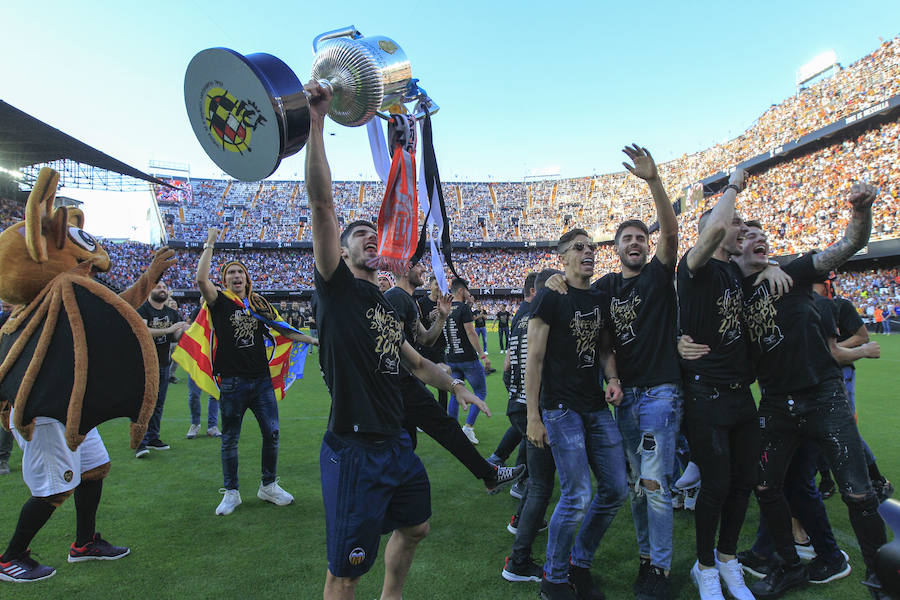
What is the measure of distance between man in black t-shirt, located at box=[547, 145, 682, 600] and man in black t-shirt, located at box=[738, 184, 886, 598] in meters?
0.62

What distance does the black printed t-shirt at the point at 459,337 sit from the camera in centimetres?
720

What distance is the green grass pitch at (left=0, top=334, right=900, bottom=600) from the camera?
125 inches

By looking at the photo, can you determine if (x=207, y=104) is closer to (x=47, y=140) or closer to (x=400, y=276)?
(x=400, y=276)

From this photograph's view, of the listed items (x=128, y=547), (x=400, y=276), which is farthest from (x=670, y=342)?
(x=128, y=547)

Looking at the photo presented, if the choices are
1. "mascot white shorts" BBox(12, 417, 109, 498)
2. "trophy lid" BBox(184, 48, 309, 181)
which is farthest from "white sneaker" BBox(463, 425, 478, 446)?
"trophy lid" BBox(184, 48, 309, 181)

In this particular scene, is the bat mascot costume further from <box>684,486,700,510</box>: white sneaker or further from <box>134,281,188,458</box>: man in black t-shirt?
<box>684,486,700,510</box>: white sneaker

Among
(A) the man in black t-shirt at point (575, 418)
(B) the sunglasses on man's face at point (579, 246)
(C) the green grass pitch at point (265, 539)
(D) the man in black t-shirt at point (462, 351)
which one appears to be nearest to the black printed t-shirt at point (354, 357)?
(A) the man in black t-shirt at point (575, 418)

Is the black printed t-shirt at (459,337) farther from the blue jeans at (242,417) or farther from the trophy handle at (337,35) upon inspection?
the trophy handle at (337,35)

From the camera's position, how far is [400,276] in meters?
4.95

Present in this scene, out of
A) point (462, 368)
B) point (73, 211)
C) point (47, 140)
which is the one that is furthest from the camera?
point (47, 140)

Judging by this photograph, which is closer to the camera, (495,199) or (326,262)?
(326,262)

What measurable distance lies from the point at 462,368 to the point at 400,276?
2.79 meters

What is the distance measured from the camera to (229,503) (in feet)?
14.8

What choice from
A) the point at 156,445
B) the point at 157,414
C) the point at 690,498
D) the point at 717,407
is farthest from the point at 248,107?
the point at 157,414
